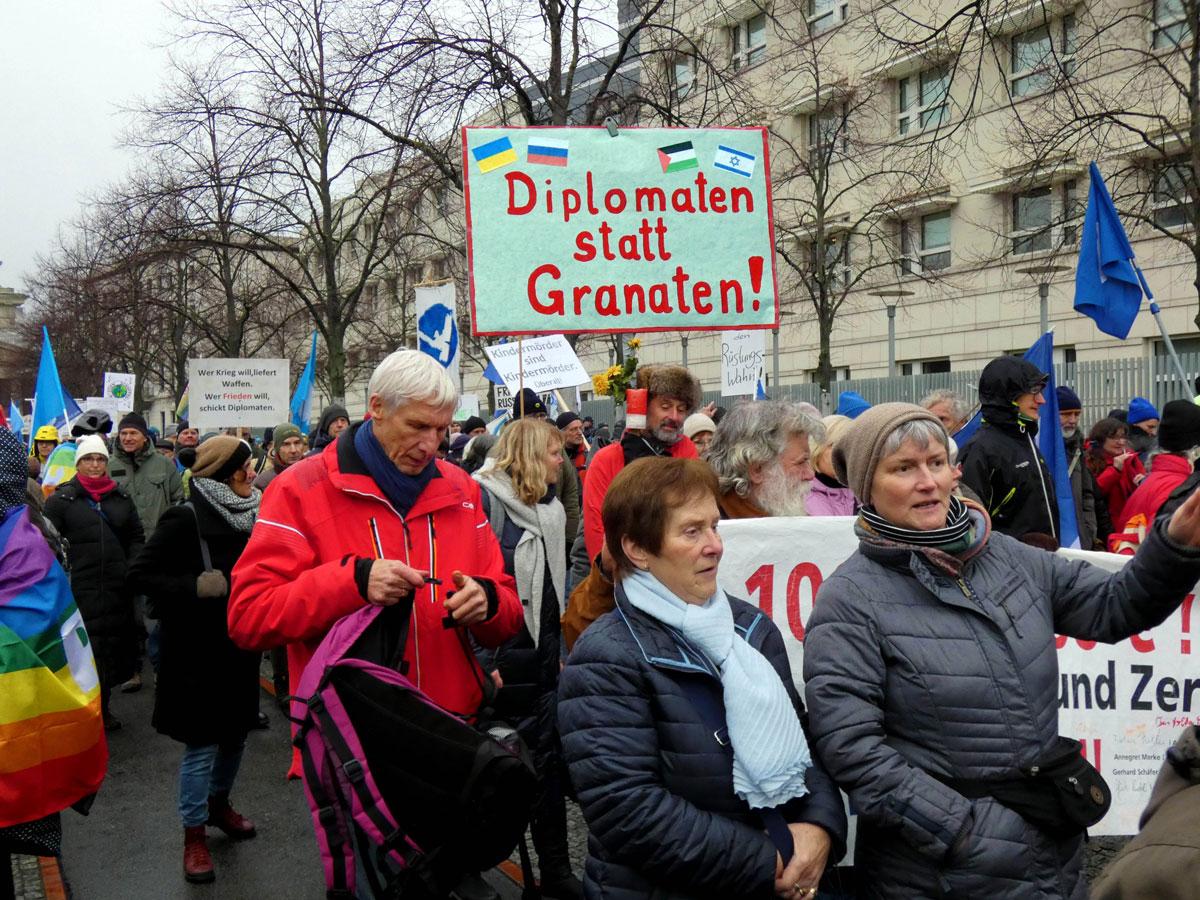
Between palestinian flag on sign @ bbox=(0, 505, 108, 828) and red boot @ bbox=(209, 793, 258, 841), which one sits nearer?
palestinian flag on sign @ bbox=(0, 505, 108, 828)

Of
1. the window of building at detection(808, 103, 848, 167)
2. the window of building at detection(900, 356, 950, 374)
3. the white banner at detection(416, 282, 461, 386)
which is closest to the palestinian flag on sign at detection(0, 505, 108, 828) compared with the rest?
the white banner at detection(416, 282, 461, 386)

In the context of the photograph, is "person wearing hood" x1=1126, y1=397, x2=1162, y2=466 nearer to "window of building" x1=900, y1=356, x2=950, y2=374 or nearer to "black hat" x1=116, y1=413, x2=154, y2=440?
"black hat" x1=116, y1=413, x2=154, y2=440

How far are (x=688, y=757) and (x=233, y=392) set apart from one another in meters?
12.6

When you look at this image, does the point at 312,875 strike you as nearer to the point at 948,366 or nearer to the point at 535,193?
the point at 535,193

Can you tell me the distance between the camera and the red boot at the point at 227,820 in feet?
17.9

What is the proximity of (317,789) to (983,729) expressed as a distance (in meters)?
1.60

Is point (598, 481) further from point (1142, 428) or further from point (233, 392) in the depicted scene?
point (233, 392)

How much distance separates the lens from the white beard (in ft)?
14.3

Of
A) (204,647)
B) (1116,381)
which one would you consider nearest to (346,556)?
(204,647)

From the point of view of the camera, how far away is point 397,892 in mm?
2730

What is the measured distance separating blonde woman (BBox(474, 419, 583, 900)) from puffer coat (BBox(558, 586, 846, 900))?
177cm

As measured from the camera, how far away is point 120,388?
25.0m

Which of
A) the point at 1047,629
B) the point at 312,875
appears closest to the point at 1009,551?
the point at 1047,629

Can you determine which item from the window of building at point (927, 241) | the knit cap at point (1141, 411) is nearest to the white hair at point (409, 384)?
the knit cap at point (1141, 411)
